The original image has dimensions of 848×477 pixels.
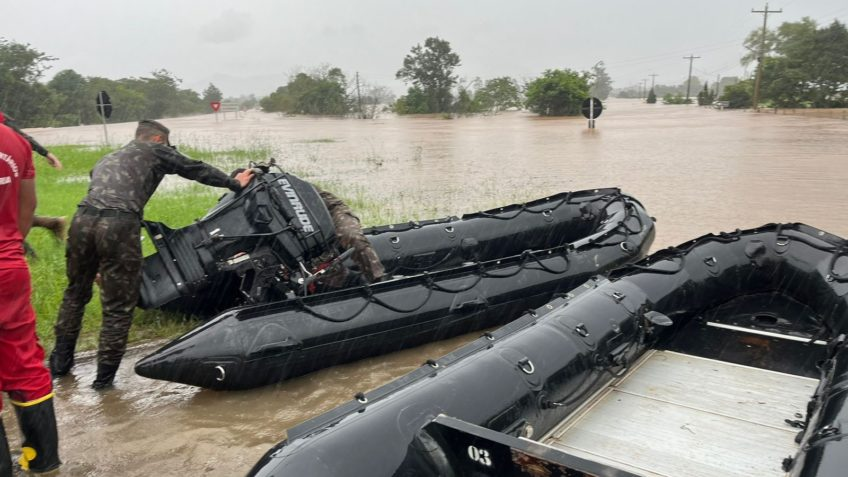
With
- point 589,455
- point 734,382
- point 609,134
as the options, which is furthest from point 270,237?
point 609,134

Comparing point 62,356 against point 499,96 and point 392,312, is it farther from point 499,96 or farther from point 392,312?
point 499,96

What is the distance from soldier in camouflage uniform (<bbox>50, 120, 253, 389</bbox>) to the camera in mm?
3479

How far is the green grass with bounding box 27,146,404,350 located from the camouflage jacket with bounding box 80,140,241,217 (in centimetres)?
127

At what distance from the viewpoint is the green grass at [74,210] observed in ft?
15.2

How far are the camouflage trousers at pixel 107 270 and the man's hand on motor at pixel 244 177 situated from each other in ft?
2.56

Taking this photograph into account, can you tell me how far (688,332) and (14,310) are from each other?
11.4ft

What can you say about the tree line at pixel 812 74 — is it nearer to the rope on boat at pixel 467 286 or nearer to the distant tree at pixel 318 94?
the distant tree at pixel 318 94

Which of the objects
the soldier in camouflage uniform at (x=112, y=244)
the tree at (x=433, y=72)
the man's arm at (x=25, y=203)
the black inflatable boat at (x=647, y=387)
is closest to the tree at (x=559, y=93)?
the tree at (x=433, y=72)

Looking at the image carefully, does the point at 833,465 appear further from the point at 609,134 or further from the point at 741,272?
the point at 609,134

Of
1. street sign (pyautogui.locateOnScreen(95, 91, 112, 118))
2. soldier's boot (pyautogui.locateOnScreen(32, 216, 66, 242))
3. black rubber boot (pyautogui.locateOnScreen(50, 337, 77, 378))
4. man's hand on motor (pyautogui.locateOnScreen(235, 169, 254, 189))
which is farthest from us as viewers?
street sign (pyautogui.locateOnScreen(95, 91, 112, 118))

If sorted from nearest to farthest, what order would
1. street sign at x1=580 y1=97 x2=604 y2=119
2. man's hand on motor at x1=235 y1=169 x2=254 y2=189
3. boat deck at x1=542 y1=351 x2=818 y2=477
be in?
boat deck at x1=542 y1=351 x2=818 y2=477 < man's hand on motor at x1=235 y1=169 x2=254 y2=189 < street sign at x1=580 y1=97 x2=604 y2=119

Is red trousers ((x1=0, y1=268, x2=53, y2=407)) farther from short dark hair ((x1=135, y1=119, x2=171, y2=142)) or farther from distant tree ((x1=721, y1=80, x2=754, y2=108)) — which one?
distant tree ((x1=721, y1=80, x2=754, y2=108))

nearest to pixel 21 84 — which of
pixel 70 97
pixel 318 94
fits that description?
pixel 70 97

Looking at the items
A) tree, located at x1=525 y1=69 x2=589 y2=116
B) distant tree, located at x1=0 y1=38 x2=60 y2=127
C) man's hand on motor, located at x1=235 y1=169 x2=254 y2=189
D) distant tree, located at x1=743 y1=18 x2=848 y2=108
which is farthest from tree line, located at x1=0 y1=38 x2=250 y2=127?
distant tree, located at x1=743 y1=18 x2=848 y2=108
